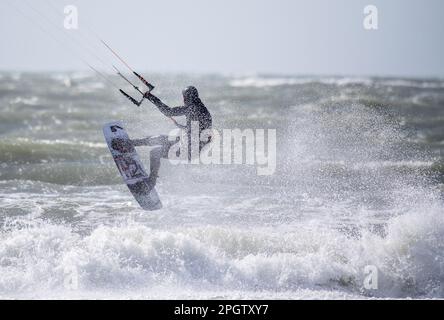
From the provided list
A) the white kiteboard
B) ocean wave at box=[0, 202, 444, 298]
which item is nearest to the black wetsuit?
the white kiteboard

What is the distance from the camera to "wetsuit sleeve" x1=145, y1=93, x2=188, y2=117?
8.79m

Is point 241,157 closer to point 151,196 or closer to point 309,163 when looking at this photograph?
point 309,163

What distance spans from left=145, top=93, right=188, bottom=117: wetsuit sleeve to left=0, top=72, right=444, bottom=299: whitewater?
1.67m

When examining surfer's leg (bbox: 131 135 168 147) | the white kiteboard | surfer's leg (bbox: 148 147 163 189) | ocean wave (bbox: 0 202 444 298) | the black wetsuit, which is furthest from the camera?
the white kiteboard

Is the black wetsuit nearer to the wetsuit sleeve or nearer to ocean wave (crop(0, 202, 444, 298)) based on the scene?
the wetsuit sleeve

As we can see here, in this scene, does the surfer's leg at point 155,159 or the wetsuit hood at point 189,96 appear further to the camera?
the surfer's leg at point 155,159

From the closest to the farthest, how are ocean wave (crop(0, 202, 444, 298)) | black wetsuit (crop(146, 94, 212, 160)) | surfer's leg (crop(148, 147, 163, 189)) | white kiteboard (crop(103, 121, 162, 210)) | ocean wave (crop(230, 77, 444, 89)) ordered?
ocean wave (crop(0, 202, 444, 298)), black wetsuit (crop(146, 94, 212, 160)), surfer's leg (crop(148, 147, 163, 189)), white kiteboard (crop(103, 121, 162, 210)), ocean wave (crop(230, 77, 444, 89))

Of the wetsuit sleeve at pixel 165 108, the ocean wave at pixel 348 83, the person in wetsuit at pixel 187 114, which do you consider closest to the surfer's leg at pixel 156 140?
the person in wetsuit at pixel 187 114

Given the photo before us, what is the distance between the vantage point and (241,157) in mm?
15555

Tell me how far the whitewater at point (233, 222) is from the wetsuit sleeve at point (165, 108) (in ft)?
5.49

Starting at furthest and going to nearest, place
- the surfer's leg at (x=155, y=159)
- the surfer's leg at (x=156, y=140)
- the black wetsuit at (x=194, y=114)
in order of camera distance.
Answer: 1. the surfer's leg at (x=155, y=159)
2. the surfer's leg at (x=156, y=140)
3. the black wetsuit at (x=194, y=114)

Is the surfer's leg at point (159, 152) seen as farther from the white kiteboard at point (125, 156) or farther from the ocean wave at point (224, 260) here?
the ocean wave at point (224, 260)

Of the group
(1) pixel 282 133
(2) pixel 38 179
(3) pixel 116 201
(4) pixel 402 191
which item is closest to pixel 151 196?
(3) pixel 116 201

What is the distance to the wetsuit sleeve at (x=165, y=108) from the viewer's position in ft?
28.8
